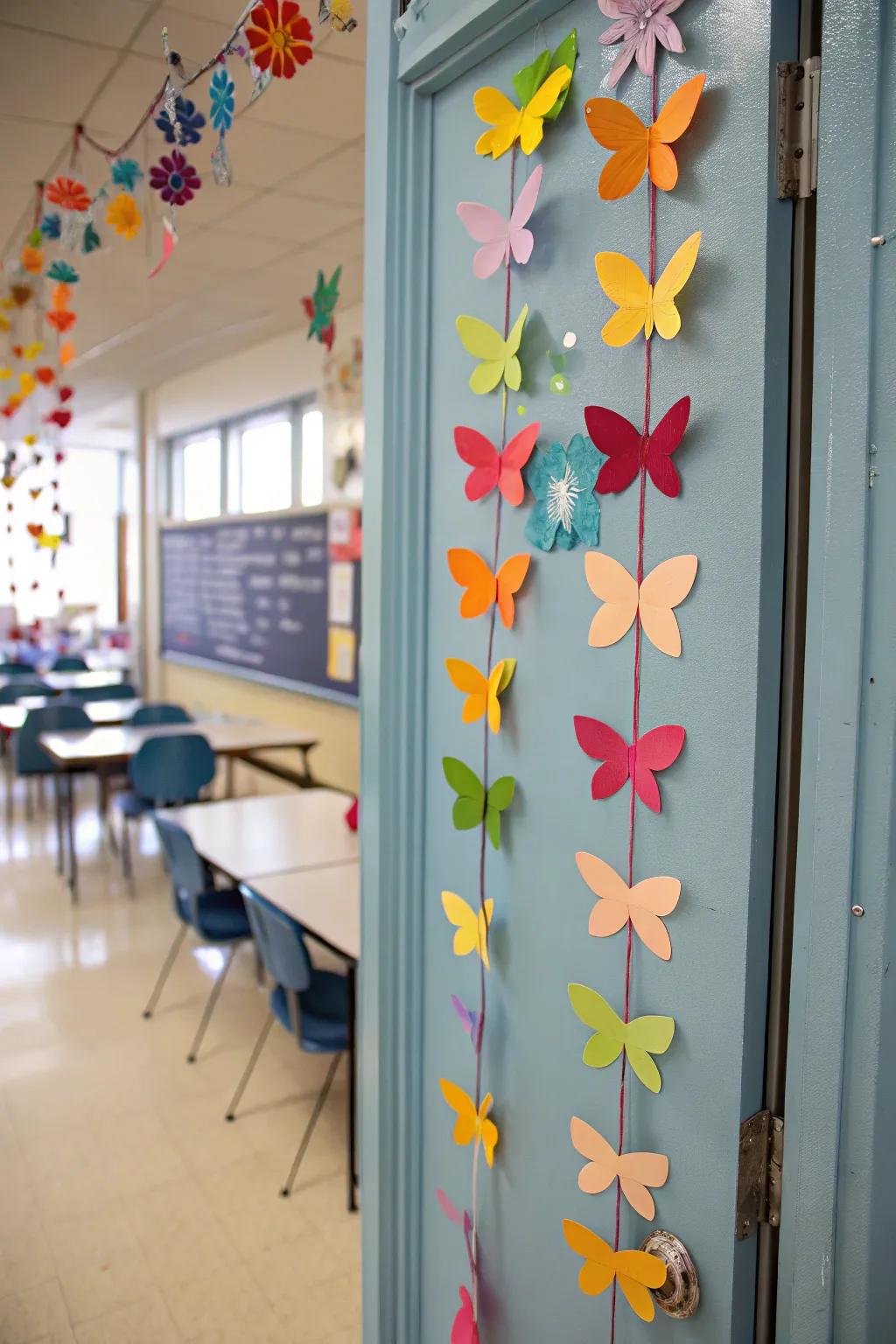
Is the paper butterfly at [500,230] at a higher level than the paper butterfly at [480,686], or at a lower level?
higher

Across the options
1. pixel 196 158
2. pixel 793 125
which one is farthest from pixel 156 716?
pixel 793 125

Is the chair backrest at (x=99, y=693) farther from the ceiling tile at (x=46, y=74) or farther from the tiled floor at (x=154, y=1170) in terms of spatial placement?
the ceiling tile at (x=46, y=74)

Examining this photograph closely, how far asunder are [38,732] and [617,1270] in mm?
5158

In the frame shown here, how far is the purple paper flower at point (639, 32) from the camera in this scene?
0.91 m

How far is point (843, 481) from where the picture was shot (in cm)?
81

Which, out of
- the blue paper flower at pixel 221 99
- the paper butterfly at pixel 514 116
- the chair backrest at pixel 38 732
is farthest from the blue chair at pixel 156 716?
the paper butterfly at pixel 514 116

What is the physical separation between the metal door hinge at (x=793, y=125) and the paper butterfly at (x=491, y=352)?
0.34 meters

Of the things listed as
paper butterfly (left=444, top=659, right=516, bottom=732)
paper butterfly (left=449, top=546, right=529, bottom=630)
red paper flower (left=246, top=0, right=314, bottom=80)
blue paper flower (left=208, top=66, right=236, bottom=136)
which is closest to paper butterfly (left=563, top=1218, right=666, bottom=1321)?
paper butterfly (left=444, top=659, right=516, bottom=732)

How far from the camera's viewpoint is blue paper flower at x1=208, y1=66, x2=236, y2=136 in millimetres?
1771

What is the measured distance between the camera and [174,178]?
2.26 m

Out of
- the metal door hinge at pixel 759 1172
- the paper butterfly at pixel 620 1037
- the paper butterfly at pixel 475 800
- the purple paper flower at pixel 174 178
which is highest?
the purple paper flower at pixel 174 178

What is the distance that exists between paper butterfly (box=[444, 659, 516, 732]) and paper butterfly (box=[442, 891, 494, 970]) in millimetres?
239

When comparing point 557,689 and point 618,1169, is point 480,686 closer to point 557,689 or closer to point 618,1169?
point 557,689

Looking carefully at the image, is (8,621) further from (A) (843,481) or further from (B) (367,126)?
(A) (843,481)
